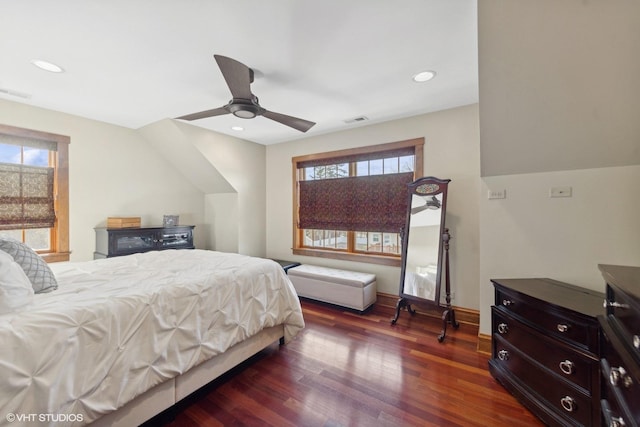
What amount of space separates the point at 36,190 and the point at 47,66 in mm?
1632

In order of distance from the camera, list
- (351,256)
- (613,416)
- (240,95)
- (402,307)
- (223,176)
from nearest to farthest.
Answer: (613,416) → (240,95) → (402,307) → (351,256) → (223,176)

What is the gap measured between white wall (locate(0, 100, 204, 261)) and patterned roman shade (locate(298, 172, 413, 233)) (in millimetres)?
2193

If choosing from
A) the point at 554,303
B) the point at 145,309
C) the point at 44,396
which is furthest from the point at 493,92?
the point at 44,396

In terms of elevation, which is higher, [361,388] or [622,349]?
[622,349]

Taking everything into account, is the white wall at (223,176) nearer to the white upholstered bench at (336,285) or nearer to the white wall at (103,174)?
the white wall at (103,174)

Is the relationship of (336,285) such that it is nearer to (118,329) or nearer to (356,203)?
(356,203)

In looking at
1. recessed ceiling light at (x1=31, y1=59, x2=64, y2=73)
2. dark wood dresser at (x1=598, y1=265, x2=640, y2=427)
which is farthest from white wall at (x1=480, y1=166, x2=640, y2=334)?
recessed ceiling light at (x1=31, y1=59, x2=64, y2=73)

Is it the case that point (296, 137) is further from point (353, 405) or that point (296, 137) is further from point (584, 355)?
point (584, 355)

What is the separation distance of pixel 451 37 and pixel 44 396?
2.97m

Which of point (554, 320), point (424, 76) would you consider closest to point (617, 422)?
point (554, 320)

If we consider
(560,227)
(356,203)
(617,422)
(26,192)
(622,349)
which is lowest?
(617,422)

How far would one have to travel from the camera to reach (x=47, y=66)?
87.2 inches

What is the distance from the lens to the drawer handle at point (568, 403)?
1.53m

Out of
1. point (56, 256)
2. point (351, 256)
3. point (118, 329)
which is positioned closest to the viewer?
point (118, 329)
